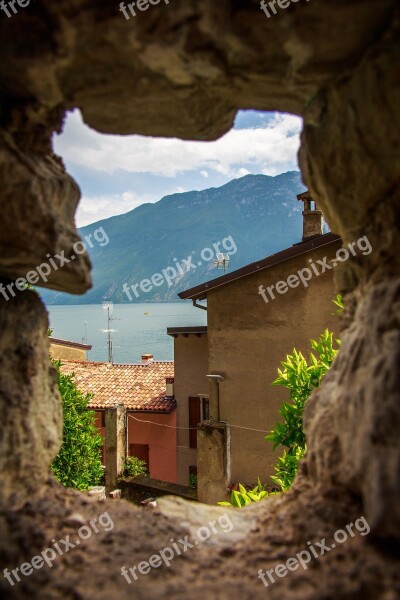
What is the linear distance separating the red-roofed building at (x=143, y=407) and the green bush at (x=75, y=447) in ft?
14.7

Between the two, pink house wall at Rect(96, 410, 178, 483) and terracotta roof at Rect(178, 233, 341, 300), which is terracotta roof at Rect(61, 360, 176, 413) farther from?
Answer: terracotta roof at Rect(178, 233, 341, 300)

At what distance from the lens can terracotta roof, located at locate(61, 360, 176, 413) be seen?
15.4 meters

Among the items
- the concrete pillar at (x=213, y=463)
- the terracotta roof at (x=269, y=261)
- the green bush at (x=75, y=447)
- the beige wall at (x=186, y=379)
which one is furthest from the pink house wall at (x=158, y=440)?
the terracotta roof at (x=269, y=261)

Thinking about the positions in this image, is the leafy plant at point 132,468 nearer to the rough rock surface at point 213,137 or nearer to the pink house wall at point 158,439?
the pink house wall at point 158,439

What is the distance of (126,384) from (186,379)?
3736 mm

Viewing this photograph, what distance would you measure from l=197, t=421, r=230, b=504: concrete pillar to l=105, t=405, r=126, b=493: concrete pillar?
13.8ft

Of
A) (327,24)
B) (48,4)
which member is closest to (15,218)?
(48,4)

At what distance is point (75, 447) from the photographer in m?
9.57

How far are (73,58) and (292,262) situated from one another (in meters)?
8.67

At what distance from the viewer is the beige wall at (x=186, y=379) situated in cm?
1370

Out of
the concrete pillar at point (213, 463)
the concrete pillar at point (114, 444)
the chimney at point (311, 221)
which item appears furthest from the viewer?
the concrete pillar at point (114, 444)

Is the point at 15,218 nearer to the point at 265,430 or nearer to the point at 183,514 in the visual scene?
the point at 183,514

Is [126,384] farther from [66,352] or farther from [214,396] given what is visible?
[214,396]

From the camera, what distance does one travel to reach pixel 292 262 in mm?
→ 10234
